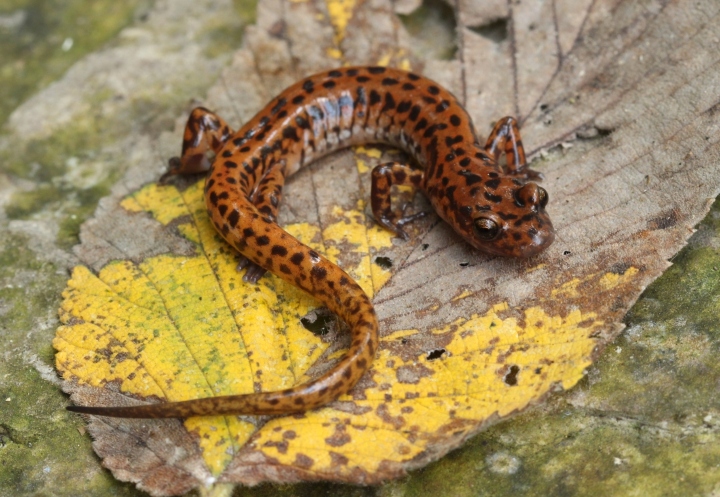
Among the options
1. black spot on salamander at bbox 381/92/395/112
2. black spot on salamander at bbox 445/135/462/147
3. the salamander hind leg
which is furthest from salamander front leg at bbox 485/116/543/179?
the salamander hind leg

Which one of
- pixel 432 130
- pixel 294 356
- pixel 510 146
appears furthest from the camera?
pixel 432 130

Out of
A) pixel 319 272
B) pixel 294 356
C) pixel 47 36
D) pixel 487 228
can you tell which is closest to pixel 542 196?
pixel 487 228

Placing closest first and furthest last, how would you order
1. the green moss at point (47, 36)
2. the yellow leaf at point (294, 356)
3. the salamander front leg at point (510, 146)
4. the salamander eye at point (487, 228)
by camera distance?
1. the yellow leaf at point (294, 356)
2. the salamander eye at point (487, 228)
3. the salamander front leg at point (510, 146)
4. the green moss at point (47, 36)

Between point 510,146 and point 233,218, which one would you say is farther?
point 510,146

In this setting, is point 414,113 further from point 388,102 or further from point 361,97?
point 361,97

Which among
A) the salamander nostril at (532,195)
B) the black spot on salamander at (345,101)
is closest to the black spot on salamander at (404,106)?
the black spot on salamander at (345,101)

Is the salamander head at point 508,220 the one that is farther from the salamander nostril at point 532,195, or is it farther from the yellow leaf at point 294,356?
the yellow leaf at point 294,356
